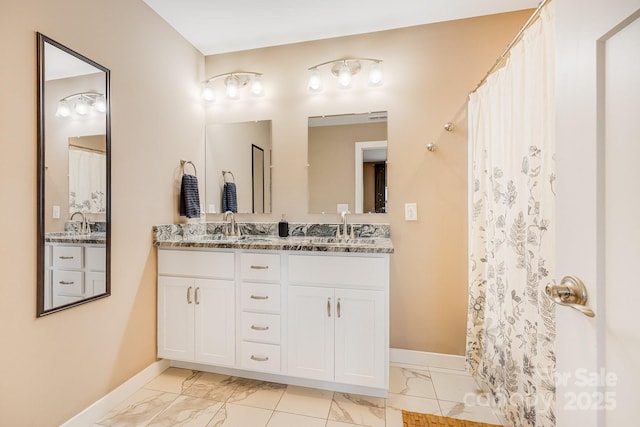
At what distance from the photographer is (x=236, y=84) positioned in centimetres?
240

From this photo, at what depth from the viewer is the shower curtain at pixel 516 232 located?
114cm

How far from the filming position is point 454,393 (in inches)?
70.4

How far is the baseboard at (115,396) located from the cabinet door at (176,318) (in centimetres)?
11

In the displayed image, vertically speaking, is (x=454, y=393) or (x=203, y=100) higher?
(x=203, y=100)

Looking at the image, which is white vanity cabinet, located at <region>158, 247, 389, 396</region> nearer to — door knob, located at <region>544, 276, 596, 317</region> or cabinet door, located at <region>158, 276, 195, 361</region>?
cabinet door, located at <region>158, 276, 195, 361</region>

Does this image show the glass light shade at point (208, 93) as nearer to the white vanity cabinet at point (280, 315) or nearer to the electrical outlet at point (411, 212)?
the white vanity cabinet at point (280, 315)

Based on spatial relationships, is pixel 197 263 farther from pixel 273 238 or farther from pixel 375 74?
pixel 375 74

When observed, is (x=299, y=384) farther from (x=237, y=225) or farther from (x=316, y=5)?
(x=316, y=5)

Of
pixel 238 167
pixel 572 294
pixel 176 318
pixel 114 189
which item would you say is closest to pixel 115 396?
pixel 176 318

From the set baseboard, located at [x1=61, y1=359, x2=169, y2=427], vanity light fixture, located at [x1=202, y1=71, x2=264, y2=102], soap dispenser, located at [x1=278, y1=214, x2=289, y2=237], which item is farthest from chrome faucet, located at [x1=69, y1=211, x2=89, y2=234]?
vanity light fixture, located at [x1=202, y1=71, x2=264, y2=102]

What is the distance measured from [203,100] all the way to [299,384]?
93.8 inches

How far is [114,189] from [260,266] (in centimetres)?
97

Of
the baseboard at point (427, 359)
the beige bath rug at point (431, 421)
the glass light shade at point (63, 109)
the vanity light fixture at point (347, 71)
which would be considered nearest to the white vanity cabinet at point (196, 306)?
the glass light shade at point (63, 109)

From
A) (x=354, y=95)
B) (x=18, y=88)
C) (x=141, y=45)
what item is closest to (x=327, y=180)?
(x=354, y=95)
